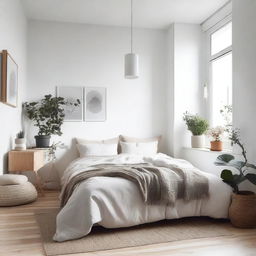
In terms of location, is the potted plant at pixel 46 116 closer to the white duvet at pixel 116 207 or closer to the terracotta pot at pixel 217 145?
the white duvet at pixel 116 207

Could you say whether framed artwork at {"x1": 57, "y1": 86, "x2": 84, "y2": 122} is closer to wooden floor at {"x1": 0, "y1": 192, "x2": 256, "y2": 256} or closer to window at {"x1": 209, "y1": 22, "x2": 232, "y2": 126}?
window at {"x1": 209, "y1": 22, "x2": 232, "y2": 126}

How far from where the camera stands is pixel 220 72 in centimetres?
523

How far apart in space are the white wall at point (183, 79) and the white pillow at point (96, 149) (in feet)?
3.67

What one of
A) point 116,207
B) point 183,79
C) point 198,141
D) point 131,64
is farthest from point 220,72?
point 116,207

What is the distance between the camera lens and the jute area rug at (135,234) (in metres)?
2.64

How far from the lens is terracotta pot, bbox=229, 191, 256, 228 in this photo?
10.3 ft

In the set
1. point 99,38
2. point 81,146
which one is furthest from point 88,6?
point 81,146

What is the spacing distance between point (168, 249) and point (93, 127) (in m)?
3.32

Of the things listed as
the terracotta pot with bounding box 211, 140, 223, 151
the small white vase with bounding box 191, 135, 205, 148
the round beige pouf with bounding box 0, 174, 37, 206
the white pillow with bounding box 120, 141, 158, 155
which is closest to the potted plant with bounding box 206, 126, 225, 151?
the terracotta pot with bounding box 211, 140, 223, 151

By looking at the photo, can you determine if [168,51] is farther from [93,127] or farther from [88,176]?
[88,176]

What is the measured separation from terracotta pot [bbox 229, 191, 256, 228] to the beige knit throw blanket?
12.7 inches

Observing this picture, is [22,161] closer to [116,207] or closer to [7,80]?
[7,80]

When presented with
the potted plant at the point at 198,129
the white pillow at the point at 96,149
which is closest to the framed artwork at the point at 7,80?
the white pillow at the point at 96,149

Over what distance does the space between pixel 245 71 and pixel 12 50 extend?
9.91ft
